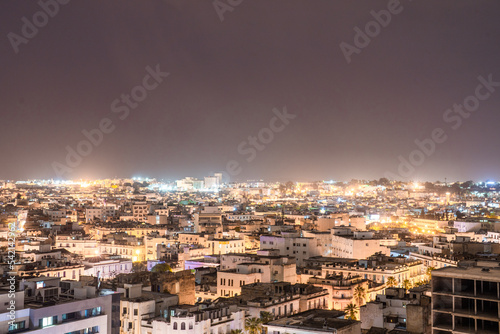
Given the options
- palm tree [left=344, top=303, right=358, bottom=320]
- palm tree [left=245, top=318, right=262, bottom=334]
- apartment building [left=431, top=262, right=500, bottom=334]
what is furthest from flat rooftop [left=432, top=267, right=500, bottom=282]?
palm tree [left=344, top=303, right=358, bottom=320]

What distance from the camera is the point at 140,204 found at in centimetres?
11581

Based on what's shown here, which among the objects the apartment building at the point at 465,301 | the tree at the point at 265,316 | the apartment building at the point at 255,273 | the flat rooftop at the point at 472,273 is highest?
the flat rooftop at the point at 472,273

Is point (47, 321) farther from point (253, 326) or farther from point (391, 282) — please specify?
point (391, 282)

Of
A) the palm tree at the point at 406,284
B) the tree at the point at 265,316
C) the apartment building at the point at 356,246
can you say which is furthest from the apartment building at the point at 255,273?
the apartment building at the point at 356,246

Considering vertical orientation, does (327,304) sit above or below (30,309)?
below

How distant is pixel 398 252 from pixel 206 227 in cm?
2837

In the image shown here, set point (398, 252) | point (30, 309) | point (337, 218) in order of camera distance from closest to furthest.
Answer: point (30, 309) → point (398, 252) → point (337, 218)

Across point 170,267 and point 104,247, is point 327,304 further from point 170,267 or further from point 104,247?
point 104,247

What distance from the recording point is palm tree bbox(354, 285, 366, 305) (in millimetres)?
38844

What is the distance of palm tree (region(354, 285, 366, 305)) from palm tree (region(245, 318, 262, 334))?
35.1 feet

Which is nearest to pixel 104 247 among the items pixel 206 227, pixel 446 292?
pixel 206 227

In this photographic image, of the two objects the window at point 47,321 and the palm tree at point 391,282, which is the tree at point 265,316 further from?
the palm tree at point 391,282

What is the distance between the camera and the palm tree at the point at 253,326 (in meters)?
29.4

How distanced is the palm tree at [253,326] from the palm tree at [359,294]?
1071 cm
